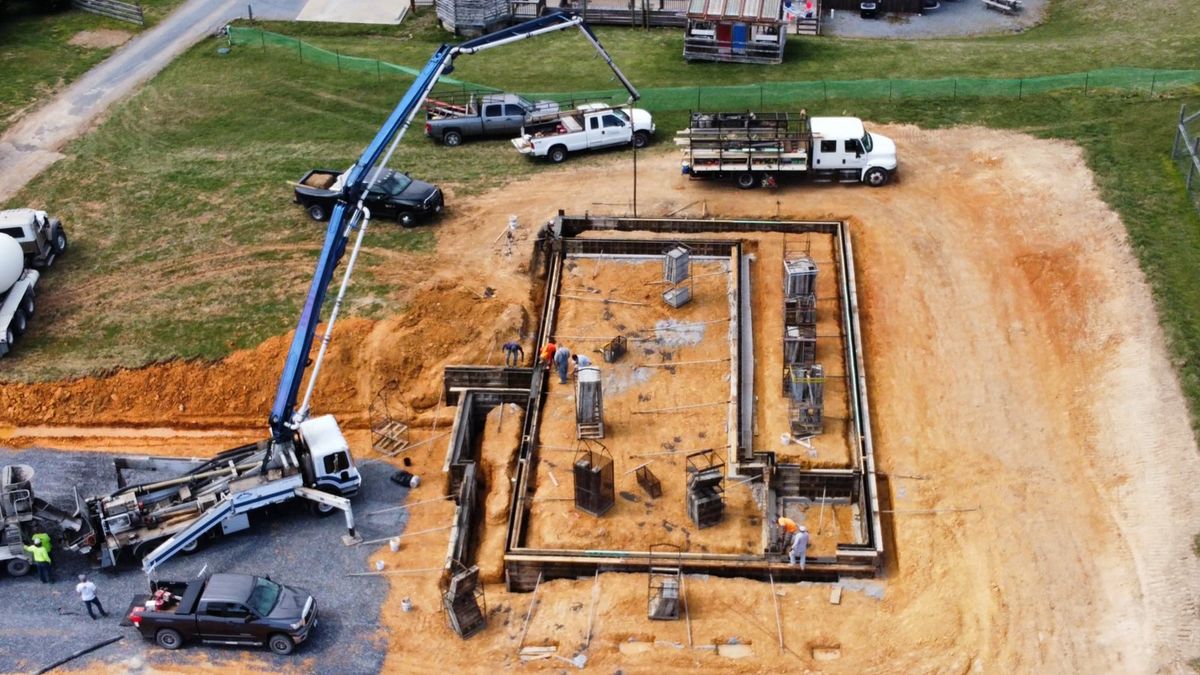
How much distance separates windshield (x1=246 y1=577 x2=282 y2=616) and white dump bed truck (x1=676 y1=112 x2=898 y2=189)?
22598 mm

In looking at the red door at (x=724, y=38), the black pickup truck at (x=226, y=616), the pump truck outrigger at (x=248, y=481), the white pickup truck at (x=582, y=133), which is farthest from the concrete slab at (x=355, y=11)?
the black pickup truck at (x=226, y=616)

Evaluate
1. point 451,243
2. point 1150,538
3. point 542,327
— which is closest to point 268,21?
point 451,243

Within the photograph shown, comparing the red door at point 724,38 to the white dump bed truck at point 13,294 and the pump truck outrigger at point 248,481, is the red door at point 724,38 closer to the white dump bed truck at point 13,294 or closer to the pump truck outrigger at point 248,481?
the pump truck outrigger at point 248,481

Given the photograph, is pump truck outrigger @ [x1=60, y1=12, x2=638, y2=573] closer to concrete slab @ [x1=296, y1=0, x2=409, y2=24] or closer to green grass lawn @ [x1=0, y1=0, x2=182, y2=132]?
green grass lawn @ [x1=0, y1=0, x2=182, y2=132]

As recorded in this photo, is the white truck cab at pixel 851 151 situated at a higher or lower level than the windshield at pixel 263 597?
higher

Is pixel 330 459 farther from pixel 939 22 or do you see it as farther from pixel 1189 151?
pixel 939 22

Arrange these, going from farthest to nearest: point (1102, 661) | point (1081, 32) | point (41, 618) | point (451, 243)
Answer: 1. point (1081, 32)
2. point (451, 243)
3. point (41, 618)
4. point (1102, 661)

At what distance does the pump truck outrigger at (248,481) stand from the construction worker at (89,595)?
135 centimetres

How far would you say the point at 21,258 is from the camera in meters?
39.6

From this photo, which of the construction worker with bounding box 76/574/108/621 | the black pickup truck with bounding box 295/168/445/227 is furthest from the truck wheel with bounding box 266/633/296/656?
the black pickup truck with bounding box 295/168/445/227

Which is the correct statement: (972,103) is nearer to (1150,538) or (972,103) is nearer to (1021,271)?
(1021,271)

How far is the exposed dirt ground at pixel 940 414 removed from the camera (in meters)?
28.8

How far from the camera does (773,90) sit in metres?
50.9

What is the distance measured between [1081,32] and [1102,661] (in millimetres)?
40793
